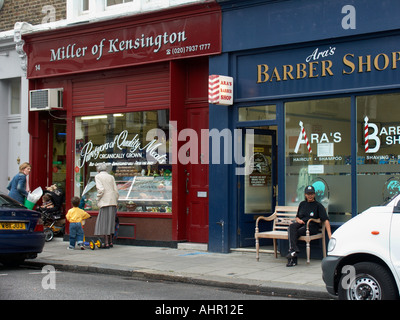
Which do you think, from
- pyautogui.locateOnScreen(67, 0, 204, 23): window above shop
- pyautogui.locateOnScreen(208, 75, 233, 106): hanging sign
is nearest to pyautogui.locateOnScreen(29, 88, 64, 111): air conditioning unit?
pyautogui.locateOnScreen(67, 0, 204, 23): window above shop

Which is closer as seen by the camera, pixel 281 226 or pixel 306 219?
pixel 306 219

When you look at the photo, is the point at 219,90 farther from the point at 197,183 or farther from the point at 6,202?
the point at 6,202

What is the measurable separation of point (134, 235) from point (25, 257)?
3.16 meters

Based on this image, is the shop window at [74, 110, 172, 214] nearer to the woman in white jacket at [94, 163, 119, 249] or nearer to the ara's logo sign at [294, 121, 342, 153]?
the woman in white jacket at [94, 163, 119, 249]

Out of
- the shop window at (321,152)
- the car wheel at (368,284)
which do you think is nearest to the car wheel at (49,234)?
the shop window at (321,152)

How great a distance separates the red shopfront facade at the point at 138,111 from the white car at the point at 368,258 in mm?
5971

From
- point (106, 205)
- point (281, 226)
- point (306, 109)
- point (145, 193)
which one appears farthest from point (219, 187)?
point (106, 205)

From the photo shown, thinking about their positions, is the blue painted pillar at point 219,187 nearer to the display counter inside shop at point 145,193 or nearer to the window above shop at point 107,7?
the display counter inside shop at point 145,193

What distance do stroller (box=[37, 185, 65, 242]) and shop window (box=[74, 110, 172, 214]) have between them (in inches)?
19.5

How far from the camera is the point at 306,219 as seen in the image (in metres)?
10.6

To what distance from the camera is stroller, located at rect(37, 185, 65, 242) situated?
1461 centimetres

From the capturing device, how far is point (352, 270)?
23.2 ft

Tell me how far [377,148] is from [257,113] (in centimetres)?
264
